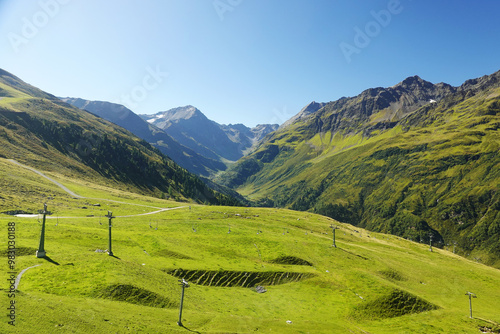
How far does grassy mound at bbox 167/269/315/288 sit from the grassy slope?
64.3 inches

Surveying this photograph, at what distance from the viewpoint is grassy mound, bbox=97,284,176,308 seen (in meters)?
38.8

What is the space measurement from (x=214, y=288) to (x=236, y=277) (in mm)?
6701

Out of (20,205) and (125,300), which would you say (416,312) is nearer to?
(125,300)

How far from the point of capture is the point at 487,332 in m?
51.1

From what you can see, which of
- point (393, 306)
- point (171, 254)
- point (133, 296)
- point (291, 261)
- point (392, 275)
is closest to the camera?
point (133, 296)

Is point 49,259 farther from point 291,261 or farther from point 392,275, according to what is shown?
point 392,275

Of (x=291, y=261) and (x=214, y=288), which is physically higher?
(x=291, y=261)

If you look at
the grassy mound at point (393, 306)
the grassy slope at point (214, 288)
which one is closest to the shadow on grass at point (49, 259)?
the grassy slope at point (214, 288)

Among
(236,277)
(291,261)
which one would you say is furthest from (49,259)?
(291,261)

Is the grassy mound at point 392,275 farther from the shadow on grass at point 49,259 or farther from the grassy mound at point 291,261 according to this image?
the shadow on grass at point 49,259

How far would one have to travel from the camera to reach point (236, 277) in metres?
61.0

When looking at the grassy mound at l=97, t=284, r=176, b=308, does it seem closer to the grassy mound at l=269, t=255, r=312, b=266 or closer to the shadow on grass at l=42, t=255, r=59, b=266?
the shadow on grass at l=42, t=255, r=59, b=266

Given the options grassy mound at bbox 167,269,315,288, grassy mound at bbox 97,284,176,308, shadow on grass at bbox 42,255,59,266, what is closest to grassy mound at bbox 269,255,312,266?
grassy mound at bbox 167,269,315,288

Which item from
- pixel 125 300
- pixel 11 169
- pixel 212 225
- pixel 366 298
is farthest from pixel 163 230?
pixel 11 169
